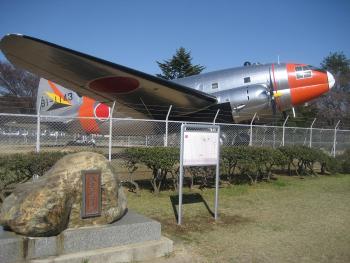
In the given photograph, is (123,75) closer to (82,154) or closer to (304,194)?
(304,194)

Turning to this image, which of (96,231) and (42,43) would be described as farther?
(42,43)

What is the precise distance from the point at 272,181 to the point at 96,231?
9.16 meters

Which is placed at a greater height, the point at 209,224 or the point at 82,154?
the point at 82,154

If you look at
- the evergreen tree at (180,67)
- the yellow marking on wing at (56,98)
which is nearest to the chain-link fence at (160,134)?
the yellow marking on wing at (56,98)

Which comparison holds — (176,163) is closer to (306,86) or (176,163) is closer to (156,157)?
(156,157)

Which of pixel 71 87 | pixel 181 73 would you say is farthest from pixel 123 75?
pixel 181 73

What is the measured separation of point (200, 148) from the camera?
23.0ft

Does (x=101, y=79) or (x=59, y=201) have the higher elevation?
(x=101, y=79)

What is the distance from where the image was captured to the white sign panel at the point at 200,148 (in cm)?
680

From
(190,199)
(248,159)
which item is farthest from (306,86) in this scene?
(190,199)

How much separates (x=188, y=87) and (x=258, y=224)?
10.5 metres

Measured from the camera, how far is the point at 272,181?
42.8ft

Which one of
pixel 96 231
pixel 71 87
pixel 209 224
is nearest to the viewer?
pixel 96 231

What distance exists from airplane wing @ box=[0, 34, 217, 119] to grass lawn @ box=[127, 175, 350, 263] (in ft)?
17.3
